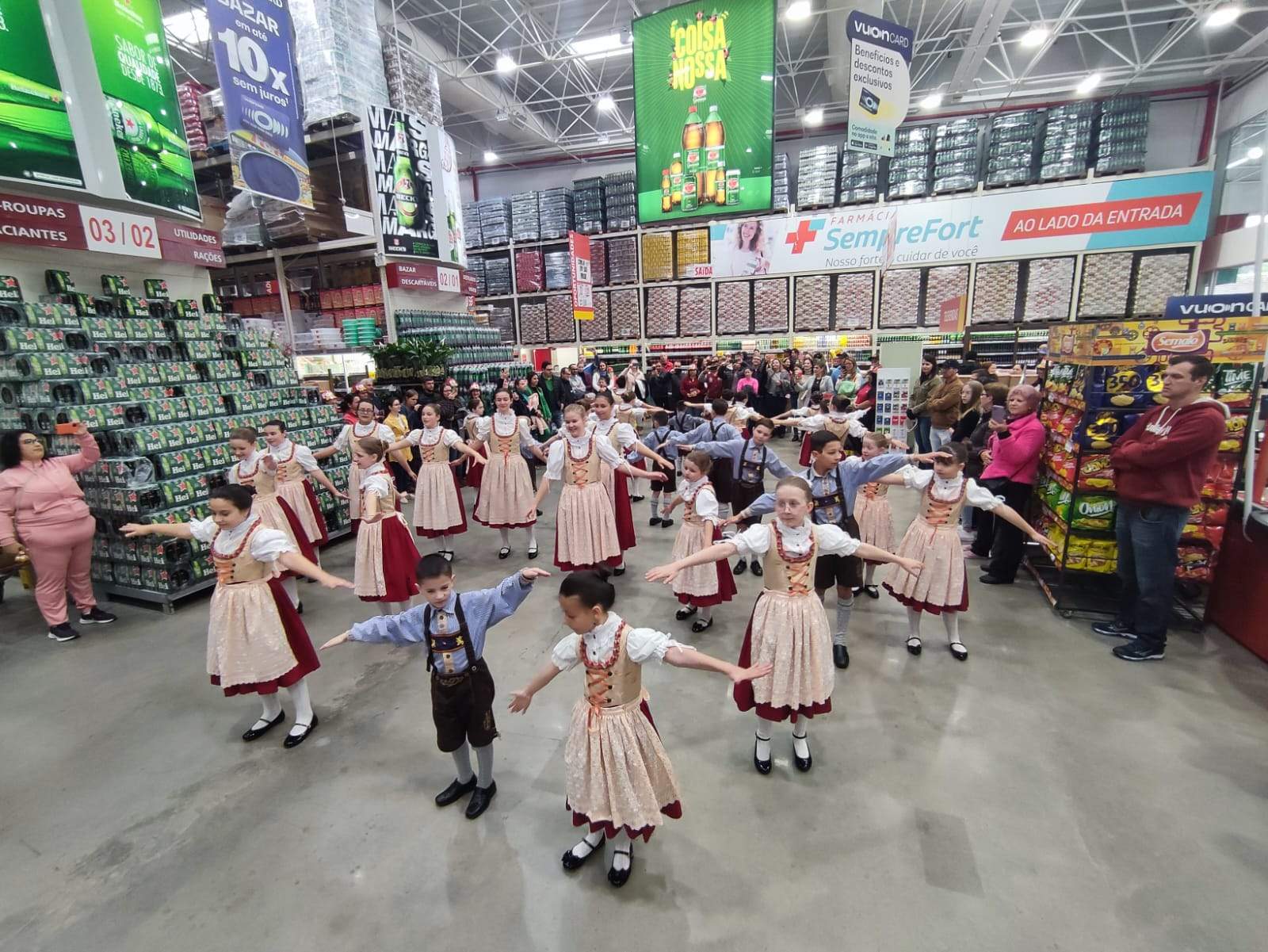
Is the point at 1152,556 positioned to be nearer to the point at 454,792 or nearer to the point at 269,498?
the point at 454,792

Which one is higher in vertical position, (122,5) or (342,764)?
(122,5)

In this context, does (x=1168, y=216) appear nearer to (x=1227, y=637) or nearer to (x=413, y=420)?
(x=1227, y=637)

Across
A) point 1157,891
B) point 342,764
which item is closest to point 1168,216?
point 1157,891

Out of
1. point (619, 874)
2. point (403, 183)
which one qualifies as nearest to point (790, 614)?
point (619, 874)

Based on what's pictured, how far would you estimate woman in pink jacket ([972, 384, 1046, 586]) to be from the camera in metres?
4.48

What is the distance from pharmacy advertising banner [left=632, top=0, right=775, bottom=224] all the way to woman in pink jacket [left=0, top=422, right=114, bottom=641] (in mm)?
8339

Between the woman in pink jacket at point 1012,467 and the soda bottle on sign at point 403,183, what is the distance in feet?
25.9

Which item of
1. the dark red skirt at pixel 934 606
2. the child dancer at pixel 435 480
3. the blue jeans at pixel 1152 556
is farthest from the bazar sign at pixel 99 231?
the blue jeans at pixel 1152 556

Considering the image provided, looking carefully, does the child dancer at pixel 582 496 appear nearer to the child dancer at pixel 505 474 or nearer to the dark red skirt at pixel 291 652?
the child dancer at pixel 505 474

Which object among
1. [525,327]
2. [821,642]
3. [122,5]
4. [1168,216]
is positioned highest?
[122,5]

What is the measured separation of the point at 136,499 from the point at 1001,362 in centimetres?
1448

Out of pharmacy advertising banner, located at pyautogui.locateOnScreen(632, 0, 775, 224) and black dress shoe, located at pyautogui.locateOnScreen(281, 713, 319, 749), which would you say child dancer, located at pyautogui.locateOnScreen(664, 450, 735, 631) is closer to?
black dress shoe, located at pyautogui.locateOnScreen(281, 713, 319, 749)

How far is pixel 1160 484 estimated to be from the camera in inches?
131

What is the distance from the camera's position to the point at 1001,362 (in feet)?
39.6
